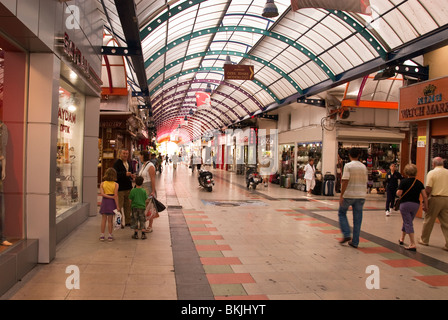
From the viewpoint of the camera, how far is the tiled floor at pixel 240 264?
429cm

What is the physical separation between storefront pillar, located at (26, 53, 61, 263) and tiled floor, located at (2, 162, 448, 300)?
1.87ft

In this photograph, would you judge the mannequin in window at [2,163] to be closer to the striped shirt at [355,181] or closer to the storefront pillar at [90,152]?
the storefront pillar at [90,152]

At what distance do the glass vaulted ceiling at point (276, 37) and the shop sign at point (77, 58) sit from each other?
12.5ft

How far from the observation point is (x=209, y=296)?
4.16m

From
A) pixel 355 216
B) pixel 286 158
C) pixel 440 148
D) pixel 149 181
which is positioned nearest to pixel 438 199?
pixel 355 216

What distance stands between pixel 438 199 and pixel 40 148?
6802 mm

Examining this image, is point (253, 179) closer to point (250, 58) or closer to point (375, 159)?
point (375, 159)

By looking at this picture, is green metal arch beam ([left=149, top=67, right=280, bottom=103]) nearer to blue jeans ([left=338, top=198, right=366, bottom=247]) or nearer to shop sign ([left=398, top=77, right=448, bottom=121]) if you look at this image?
shop sign ([left=398, top=77, right=448, bottom=121])

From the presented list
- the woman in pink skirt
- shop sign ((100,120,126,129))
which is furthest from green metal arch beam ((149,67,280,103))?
the woman in pink skirt

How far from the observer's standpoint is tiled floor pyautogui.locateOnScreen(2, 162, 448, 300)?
4293 mm

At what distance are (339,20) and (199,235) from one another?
9325 mm

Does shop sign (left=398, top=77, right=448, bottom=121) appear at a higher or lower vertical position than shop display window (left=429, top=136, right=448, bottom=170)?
higher

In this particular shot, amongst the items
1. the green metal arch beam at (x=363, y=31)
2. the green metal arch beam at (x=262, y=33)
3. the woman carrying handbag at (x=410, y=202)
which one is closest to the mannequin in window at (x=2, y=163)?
the woman carrying handbag at (x=410, y=202)

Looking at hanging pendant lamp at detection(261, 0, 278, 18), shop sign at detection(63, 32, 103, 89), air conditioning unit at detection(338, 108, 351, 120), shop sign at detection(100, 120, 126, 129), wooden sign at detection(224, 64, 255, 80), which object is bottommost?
shop sign at detection(100, 120, 126, 129)
